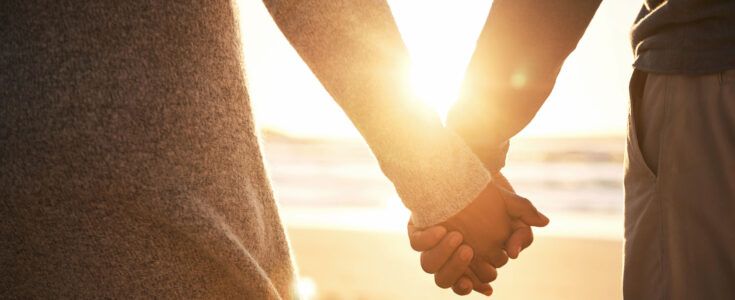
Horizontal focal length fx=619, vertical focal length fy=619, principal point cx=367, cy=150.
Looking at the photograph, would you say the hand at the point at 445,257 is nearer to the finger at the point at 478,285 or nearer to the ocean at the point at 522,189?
the finger at the point at 478,285

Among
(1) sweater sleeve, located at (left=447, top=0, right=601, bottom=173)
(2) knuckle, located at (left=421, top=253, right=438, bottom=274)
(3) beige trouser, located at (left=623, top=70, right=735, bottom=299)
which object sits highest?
(1) sweater sleeve, located at (left=447, top=0, right=601, bottom=173)

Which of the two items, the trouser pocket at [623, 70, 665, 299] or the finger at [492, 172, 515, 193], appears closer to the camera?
the trouser pocket at [623, 70, 665, 299]

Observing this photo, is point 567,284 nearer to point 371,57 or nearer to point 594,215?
point 371,57

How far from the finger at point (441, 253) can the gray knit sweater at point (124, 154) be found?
75cm

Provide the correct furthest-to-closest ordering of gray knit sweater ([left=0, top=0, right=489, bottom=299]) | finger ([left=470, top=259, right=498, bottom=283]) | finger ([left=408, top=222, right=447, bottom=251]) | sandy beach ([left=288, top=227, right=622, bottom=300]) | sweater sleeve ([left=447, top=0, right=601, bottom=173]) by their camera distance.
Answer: sandy beach ([left=288, top=227, right=622, bottom=300]) < sweater sleeve ([left=447, top=0, right=601, bottom=173]) < finger ([left=470, top=259, right=498, bottom=283]) < finger ([left=408, top=222, right=447, bottom=251]) < gray knit sweater ([left=0, top=0, right=489, bottom=299])

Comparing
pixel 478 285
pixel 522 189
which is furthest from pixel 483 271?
pixel 522 189

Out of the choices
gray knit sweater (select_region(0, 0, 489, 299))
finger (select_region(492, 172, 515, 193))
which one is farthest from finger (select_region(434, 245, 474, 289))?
gray knit sweater (select_region(0, 0, 489, 299))

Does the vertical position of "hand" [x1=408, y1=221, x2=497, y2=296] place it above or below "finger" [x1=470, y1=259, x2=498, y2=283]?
above

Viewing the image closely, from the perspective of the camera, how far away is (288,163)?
1694cm

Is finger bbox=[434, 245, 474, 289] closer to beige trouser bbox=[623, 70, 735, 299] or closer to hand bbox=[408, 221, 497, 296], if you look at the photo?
hand bbox=[408, 221, 497, 296]

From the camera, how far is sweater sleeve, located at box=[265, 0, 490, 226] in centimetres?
114

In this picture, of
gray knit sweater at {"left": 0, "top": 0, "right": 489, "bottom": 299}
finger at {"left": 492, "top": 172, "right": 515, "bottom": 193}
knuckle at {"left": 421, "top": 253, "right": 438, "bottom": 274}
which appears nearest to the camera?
gray knit sweater at {"left": 0, "top": 0, "right": 489, "bottom": 299}

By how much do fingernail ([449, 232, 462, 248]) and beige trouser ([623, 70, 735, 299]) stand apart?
1.38 ft

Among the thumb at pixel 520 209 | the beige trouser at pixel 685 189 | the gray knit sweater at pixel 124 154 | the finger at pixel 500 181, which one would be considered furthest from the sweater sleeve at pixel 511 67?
the gray knit sweater at pixel 124 154
